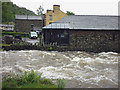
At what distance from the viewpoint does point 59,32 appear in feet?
80.8

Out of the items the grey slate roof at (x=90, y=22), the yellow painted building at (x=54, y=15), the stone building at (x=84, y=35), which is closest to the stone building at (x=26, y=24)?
the yellow painted building at (x=54, y=15)

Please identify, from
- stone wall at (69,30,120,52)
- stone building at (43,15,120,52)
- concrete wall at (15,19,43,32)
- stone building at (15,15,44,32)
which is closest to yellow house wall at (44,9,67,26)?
stone building at (15,15,44,32)

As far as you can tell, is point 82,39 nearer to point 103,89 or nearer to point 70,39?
point 70,39

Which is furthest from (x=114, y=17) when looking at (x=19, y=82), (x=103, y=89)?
(x=19, y=82)

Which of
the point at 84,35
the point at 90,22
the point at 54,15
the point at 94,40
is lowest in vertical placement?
the point at 94,40

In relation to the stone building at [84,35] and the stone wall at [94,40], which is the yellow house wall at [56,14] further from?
the stone wall at [94,40]

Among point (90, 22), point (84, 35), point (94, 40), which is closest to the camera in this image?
point (84, 35)

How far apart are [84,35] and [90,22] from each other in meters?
3.08

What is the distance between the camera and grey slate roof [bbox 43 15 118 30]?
23.8 m

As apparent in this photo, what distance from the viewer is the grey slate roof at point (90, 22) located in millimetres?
23778

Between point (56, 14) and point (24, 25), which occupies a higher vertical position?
point (56, 14)

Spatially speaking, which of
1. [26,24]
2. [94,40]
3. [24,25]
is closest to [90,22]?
[94,40]

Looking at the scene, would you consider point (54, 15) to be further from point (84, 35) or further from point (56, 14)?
point (84, 35)

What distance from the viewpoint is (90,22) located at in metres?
25.3
